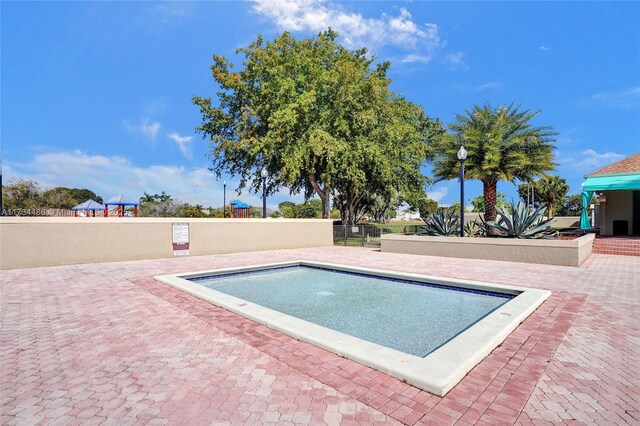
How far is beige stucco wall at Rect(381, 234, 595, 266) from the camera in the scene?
11344 mm

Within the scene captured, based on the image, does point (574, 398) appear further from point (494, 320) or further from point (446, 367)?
point (494, 320)

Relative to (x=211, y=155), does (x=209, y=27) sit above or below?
above

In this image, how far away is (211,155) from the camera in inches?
966

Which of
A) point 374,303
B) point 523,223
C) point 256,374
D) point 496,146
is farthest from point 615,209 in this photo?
point 256,374

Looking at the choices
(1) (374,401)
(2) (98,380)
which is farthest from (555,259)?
(2) (98,380)

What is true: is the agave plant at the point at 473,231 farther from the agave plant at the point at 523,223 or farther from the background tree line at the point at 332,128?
the background tree line at the point at 332,128

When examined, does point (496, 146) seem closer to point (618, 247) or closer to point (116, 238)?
point (618, 247)

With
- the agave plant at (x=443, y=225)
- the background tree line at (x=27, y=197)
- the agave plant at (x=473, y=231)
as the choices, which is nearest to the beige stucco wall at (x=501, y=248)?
the agave plant at (x=443, y=225)

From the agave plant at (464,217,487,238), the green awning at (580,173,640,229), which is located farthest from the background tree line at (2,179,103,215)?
the green awning at (580,173,640,229)

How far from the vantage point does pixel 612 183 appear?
17.3 metres

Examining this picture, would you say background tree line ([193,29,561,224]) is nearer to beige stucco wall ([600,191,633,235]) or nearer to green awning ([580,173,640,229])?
green awning ([580,173,640,229])

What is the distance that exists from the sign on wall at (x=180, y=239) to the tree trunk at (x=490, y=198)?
16.6 meters

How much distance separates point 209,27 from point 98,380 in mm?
21433

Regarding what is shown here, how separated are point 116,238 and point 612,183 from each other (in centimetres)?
2392
